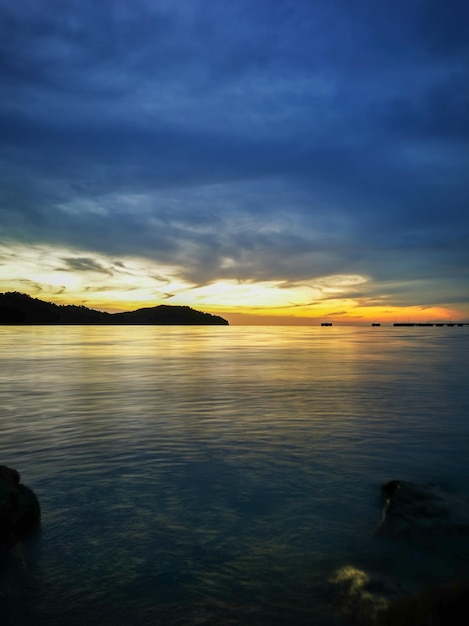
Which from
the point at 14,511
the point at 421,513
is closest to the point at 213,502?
the point at 14,511

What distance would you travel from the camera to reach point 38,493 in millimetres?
9406

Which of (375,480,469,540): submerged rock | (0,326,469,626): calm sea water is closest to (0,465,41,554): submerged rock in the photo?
(0,326,469,626): calm sea water

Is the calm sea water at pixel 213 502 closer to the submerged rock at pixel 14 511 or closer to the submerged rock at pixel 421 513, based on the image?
the submerged rock at pixel 14 511

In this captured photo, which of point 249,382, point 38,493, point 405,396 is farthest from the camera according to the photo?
point 249,382

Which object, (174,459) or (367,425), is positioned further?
(367,425)

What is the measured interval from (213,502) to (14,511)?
348cm

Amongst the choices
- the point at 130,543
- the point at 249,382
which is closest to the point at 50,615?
the point at 130,543

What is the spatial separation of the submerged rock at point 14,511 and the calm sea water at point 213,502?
0.86ft

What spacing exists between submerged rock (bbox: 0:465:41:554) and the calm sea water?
0.26 meters

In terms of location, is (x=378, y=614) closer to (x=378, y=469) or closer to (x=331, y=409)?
(x=378, y=469)

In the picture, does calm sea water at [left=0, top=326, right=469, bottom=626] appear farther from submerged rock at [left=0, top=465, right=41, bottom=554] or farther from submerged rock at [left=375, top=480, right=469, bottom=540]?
submerged rock at [left=375, top=480, right=469, bottom=540]

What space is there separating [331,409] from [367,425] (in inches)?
135

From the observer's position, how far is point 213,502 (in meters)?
9.03

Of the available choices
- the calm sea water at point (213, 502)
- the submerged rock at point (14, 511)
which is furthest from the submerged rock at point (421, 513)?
the submerged rock at point (14, 511)
